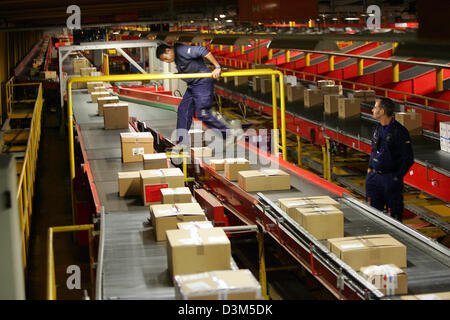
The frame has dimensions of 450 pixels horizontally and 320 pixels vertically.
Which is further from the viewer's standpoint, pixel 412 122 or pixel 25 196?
pixel 412 122

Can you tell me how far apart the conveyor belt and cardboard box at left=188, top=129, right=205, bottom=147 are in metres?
2.06

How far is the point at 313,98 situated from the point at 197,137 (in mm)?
3818

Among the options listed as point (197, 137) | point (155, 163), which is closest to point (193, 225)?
point (155, 163)

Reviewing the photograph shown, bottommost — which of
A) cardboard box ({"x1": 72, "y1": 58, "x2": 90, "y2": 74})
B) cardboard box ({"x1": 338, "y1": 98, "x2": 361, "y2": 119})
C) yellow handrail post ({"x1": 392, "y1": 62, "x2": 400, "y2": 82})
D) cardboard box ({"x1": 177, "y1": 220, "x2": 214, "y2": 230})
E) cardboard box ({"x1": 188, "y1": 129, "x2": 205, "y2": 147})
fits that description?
cardboard box ({"x1": 177, "y1": 220, "x2": 214, "y2": 230})

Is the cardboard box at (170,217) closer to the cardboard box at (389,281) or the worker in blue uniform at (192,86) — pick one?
the cardboard box at (389,281)

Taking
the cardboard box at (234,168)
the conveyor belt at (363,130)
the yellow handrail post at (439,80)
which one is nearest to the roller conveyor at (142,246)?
the cardboard box at (234,168)

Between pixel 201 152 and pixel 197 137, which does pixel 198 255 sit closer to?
pixel 201 152

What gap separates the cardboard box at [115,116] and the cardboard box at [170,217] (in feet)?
16.5

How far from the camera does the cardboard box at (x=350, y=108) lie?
1066cm

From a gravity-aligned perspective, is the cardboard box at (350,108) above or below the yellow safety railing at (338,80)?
below

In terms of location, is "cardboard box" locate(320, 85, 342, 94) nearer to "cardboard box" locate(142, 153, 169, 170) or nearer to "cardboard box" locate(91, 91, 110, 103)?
"cardboard box" locate(91, 91, 110, 103)

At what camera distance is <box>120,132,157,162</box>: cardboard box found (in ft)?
24.6

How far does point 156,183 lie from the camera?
5828mm

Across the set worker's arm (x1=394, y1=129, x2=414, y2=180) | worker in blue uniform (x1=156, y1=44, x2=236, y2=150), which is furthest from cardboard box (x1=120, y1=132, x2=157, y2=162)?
worker's arm (x1=394, y1=129, x2=414, y2=180)
